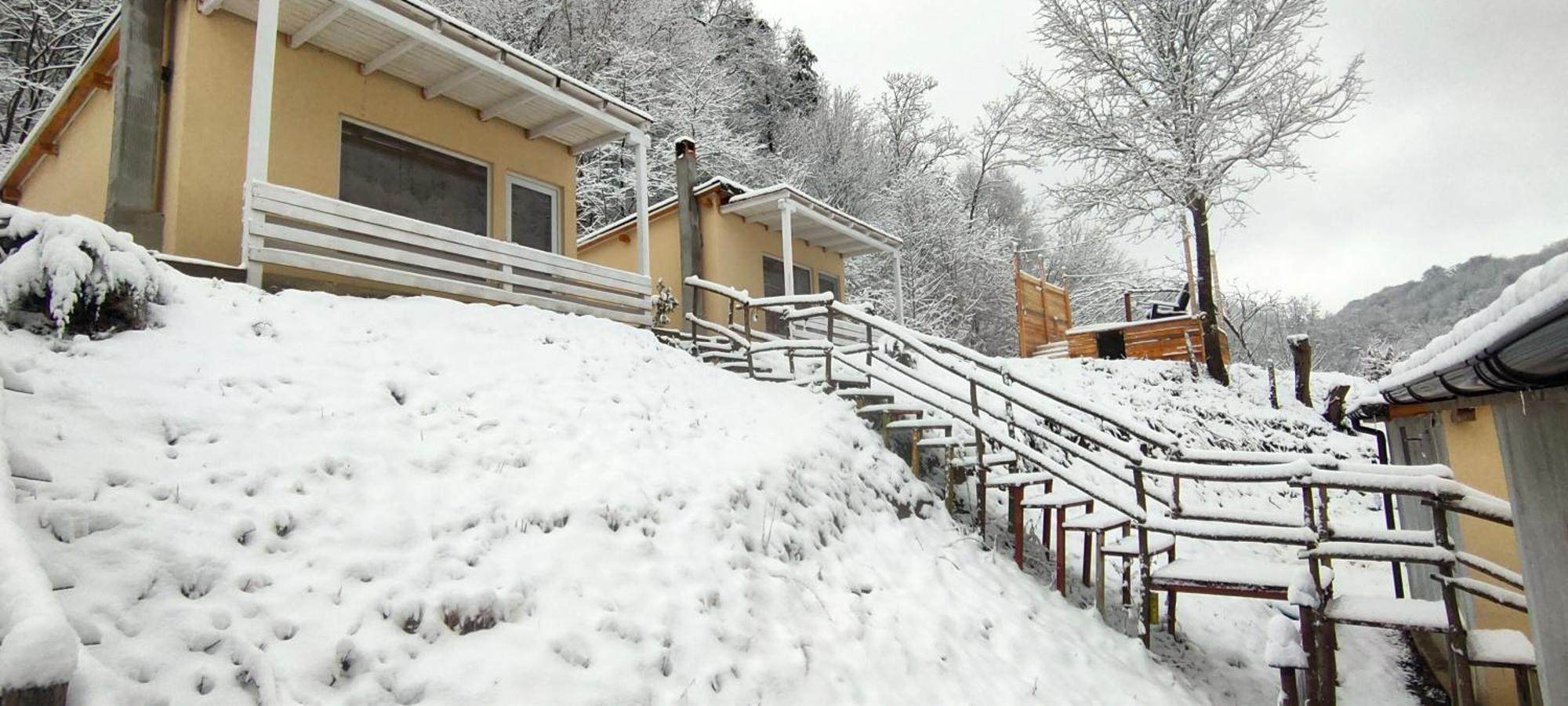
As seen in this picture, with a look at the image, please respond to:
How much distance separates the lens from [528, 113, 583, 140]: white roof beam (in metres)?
9.55

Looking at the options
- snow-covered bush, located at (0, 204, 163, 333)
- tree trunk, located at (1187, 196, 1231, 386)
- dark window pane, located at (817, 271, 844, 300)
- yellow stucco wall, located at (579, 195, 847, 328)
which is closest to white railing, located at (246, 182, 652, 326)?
snow-covered bush, located at (0, 204, 163, 333)

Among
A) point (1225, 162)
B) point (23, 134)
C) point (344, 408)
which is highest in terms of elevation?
point (23, 134)

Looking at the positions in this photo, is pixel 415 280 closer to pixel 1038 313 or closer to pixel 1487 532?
pixel 1487 532

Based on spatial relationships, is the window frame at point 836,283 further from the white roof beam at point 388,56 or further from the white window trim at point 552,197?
the white roof beam at point 388,56

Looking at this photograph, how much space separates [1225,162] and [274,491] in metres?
15.0

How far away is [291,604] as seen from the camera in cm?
270

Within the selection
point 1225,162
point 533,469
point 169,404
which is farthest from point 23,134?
point 1225,162

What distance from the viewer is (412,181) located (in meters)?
8.53

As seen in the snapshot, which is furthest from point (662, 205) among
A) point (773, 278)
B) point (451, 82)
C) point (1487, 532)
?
point (1487, 532)

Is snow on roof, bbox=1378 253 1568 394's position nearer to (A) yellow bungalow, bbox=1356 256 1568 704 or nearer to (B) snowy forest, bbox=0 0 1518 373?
(A) yellow bungalow, bbox=1356 256 1568 704

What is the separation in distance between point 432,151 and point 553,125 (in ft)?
5.34

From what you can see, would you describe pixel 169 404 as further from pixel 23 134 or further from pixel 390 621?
pixel 23 134

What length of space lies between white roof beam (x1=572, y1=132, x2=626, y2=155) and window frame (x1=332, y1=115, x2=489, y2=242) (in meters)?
1.42

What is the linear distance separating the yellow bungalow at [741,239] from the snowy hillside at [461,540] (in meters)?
6.98
